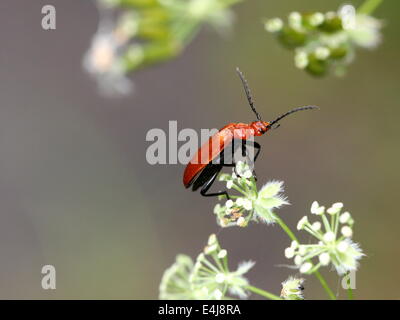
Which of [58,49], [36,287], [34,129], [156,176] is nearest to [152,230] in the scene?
[156,176]

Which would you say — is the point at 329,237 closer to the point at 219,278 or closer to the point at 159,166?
the point at 219,278

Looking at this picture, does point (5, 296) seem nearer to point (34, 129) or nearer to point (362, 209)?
point (34, 129)

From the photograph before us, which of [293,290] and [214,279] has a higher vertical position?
[214,279]

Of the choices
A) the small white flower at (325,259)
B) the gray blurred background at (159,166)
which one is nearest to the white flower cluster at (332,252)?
the small white flower at (325,259)

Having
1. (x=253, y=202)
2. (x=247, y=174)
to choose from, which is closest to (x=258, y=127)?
(x=247, y=174)

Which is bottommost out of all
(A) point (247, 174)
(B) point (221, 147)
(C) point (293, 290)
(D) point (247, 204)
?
(C) point (293, 290)

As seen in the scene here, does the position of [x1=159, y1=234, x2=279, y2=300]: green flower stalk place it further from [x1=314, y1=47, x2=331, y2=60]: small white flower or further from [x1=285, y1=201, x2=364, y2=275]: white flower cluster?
[x1=314, y1=47, x2=331, y2=60]: small white flower

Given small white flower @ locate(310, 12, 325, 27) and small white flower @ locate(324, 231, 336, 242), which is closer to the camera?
small white flower @ locate(324, 231, 336, 242)

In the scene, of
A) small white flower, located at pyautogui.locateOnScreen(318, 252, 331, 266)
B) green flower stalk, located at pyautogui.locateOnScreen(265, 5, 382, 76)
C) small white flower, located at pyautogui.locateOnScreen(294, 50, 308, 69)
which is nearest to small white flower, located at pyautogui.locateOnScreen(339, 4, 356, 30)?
green flower stalk, located at pyautogui.locateOnScreen(265, 5, 382, 76)
